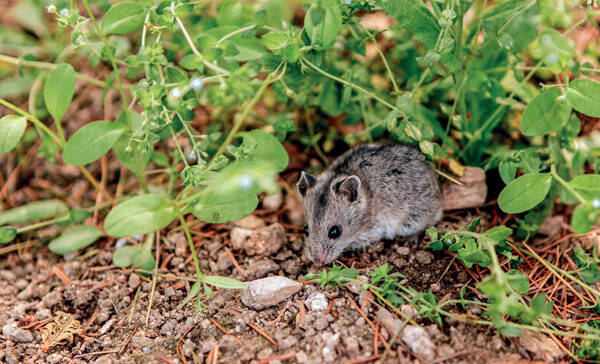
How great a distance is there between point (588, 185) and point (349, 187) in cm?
181

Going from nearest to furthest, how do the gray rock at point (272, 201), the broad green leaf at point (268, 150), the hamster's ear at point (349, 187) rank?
the broad green leaf at point (268, 150), the hamster's ear at point (349, 187), the gray rock at point (272, 201)

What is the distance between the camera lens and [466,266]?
12.5ft

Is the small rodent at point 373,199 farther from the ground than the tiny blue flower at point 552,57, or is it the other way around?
the tiny blue flower at point 552,57

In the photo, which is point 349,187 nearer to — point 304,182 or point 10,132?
point 304,182

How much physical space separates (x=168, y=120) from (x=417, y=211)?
231 centimetres

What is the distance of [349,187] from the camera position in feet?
13.8

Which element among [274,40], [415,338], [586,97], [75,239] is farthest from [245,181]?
[75,239]

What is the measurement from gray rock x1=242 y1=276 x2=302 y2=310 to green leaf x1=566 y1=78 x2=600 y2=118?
2.37 m

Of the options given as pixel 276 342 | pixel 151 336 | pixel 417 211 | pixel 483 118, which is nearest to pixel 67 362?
pixel 151 336

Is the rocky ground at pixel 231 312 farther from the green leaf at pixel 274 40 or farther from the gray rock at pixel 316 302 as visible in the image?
the green leaf at pixel 274 40

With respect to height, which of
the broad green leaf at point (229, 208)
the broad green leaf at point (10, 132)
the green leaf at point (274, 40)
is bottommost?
the broad green leaf at point (229, 208)

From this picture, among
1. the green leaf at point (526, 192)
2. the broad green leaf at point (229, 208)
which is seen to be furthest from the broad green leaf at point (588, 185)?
the broad green leaf at point (229, 208)

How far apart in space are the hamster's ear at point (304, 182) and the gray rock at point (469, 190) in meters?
1.35

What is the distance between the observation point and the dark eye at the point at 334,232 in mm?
4195
